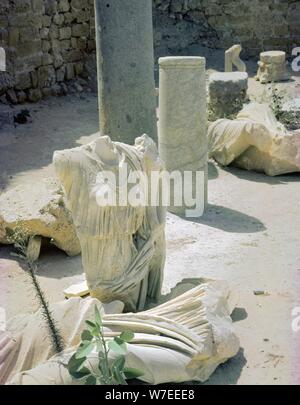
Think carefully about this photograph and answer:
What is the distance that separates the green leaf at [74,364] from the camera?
3.32 m

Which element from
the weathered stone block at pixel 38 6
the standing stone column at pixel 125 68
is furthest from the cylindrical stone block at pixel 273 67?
the standing stone column at pixel 125 68

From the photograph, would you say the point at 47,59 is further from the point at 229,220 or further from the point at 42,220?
the point at 42,220

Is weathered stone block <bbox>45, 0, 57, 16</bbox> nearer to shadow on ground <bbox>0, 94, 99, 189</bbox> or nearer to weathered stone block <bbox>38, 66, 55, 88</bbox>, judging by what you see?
weathered stone block <bbox>38, 66, 55, 88</bbox>

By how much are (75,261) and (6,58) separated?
595 cm

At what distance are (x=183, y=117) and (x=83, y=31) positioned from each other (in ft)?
21.6

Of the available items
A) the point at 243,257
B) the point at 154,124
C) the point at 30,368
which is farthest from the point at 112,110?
the point at 30,368

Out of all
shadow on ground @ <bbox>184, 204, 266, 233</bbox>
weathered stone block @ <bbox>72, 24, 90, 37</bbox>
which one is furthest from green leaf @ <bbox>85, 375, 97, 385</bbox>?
weathered stone block @ <bbox>72, 24, 90, 37</bbox>

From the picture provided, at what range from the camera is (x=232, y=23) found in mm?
14523

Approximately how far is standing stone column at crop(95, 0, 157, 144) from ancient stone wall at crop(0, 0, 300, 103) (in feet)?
15.0

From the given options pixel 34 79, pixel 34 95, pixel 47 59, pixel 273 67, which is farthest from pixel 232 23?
pixel 34 95

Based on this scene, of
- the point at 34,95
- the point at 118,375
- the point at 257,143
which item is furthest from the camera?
the point at 34,95

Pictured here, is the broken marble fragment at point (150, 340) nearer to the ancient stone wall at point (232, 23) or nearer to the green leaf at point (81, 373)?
the green leaf at point (81, 373)

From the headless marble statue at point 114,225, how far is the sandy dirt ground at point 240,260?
775 mm
